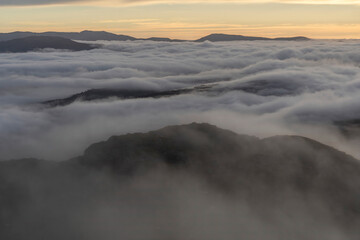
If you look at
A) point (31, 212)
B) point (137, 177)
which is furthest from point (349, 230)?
point (31, 212)

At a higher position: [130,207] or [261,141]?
[261,141]

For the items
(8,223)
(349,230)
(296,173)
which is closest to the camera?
(349,230)

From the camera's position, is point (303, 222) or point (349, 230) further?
point (303, 222)

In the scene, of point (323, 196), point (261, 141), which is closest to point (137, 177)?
point (261, 141)

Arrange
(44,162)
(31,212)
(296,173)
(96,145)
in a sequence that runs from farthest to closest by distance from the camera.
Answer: (96,145), (44,162), (296,173), (31,212)

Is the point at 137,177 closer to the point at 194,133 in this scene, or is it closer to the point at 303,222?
the point at 194,133

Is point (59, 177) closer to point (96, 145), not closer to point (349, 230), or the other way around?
point (96, 145)
